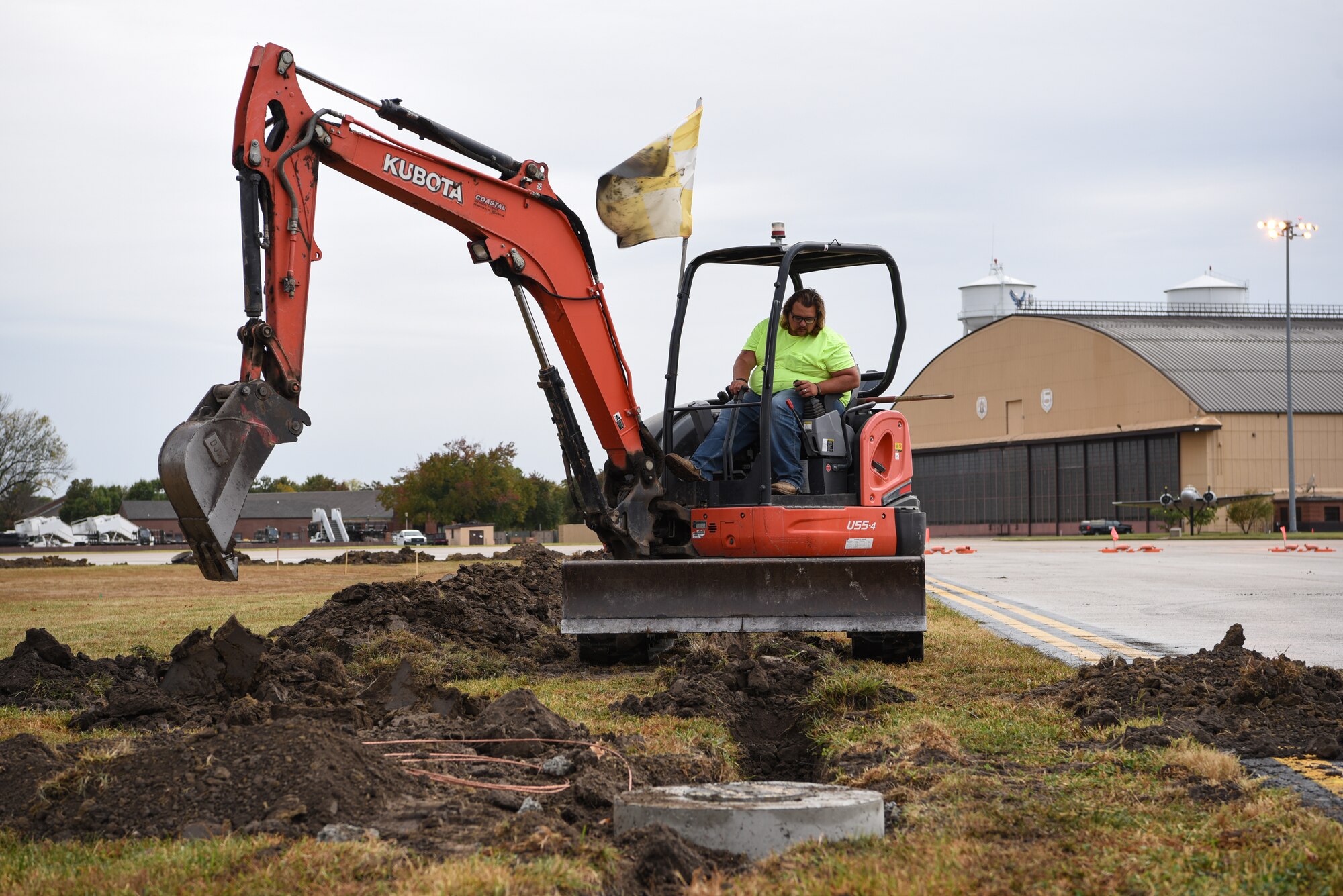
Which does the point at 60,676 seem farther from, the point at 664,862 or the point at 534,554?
the point at 534,554

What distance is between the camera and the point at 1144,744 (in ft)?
17.5

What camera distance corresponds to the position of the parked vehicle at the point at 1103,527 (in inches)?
2491

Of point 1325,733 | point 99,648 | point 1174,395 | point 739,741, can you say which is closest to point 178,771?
point 739,741

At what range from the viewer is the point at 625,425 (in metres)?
9.37

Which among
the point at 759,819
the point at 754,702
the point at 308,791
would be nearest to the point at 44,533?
the point at 754,702

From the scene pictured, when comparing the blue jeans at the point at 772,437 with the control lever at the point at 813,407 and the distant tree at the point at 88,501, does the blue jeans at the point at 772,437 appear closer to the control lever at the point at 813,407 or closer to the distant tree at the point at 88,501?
the control lever at the point at 813,407

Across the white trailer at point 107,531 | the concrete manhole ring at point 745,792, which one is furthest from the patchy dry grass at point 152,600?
the white trailer at point 107,531

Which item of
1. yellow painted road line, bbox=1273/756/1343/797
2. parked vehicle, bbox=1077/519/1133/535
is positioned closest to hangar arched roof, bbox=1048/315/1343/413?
parked vehicle, bbox=1077/519/1133/535

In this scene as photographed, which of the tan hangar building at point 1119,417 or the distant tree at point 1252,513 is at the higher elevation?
the tan hangar building at point 1119,417

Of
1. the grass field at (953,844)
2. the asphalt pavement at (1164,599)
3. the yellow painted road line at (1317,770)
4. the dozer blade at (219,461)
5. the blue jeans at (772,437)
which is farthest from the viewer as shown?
the asphalt pavement at (1164,599)

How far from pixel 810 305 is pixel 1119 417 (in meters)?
62.0

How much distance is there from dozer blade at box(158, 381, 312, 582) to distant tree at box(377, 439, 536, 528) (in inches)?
2701

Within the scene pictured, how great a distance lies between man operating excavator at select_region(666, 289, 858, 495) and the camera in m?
9.08

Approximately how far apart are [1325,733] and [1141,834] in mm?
2014
